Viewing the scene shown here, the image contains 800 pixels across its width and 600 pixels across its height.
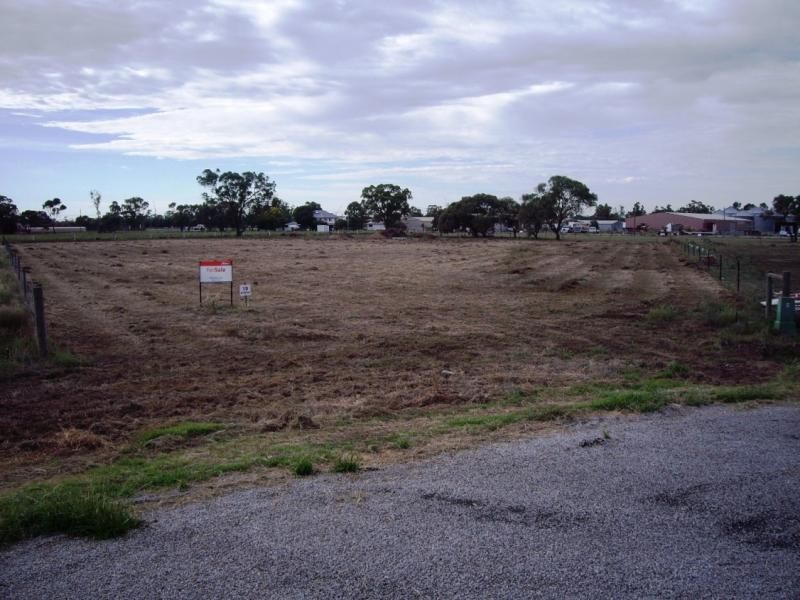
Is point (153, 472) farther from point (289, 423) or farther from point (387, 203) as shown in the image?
point (387, 203)

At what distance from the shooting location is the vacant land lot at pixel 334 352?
8.56 m

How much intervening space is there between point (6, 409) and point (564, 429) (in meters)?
7.06

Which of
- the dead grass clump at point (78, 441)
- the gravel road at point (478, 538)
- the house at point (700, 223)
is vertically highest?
the house at point (700, 223)

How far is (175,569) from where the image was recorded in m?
4.07

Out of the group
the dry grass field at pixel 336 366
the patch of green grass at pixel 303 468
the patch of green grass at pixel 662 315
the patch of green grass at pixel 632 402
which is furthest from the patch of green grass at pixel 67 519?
the patch of green grass at pixel 662 315

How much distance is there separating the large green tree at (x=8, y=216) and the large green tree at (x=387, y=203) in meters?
53.8

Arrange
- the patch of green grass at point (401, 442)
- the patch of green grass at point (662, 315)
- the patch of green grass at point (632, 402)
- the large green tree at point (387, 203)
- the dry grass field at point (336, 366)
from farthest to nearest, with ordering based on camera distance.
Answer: the large green tree at point (387, 203) < the patch of green grass at point (662, 315) < the patch of green grass at point (632, 402) < the dry grass field at point (336, 366) < the patch of green grass at point (401, 442)

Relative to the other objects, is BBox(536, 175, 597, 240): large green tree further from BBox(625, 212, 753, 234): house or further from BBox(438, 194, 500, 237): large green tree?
BBox(625, 212, 753, 234): house

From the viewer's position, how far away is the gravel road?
385cm

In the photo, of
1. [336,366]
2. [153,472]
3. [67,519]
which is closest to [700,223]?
[336,366]

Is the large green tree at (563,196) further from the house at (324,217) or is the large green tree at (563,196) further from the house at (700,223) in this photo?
the house at (324,217)

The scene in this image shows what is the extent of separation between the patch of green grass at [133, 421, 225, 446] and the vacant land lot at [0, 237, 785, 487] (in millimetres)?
215

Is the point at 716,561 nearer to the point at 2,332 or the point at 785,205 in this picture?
the point at 2,332

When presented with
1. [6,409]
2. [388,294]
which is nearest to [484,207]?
[388,294]
